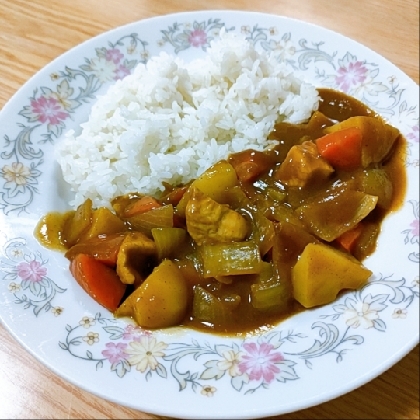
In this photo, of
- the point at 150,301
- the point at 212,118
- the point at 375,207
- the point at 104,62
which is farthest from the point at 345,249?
the point at 104,62

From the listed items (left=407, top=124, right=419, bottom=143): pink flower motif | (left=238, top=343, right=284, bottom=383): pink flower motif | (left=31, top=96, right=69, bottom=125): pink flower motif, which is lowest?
(left=238, top=343, right=284, bottom=383): pink flower motif

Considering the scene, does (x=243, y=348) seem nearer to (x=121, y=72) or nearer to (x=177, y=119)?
(x=177, y=119)

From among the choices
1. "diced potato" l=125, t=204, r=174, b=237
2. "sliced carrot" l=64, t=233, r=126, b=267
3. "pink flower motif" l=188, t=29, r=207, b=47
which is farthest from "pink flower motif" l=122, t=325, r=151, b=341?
"pink flower motif" l=188, t=29, r=207, b=47

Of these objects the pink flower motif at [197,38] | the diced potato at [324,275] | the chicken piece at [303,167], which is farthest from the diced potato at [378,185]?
the pink flower motif at [197,38]

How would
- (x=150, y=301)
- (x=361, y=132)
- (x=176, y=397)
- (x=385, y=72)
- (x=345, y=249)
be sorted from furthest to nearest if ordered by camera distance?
(x=385, y=72), (x=361, y=132), (x=345, y=249), (x=150, y=301), (x=176, y=397)

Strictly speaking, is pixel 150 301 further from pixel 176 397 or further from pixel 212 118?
pixel 212 118

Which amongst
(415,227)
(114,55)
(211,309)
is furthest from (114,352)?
(114,55)

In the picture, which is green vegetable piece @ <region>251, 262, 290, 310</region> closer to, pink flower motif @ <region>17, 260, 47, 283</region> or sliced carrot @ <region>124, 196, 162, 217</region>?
sliced carrot @ <region>124, 196, 162, 217</region>
